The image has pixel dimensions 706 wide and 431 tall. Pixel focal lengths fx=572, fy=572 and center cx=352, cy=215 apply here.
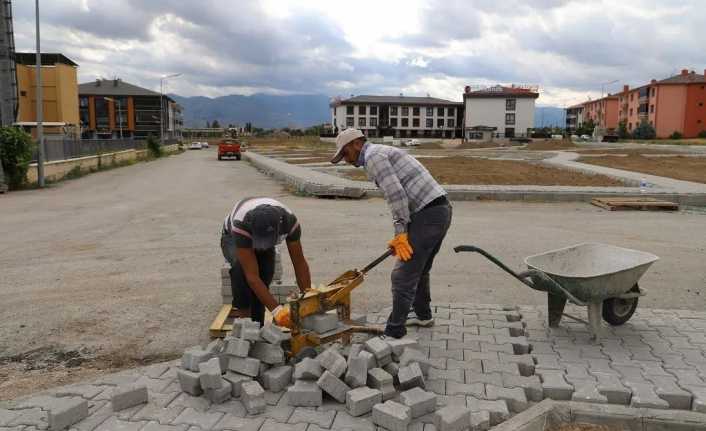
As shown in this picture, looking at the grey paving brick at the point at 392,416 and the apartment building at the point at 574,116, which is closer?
the grey paving brick at the point at 392,416

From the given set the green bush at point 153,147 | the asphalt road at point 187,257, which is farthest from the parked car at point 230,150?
the asphalt road at point 187,257

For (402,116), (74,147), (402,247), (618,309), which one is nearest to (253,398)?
(402,247)

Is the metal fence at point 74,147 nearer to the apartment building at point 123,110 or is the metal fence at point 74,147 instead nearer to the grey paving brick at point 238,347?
the grey paving brick at point 238,347

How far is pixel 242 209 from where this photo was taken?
4.05 m

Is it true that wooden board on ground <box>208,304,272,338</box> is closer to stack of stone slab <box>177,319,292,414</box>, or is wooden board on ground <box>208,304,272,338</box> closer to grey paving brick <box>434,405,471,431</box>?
stack of stone slab <box>177,319,292,414</box>

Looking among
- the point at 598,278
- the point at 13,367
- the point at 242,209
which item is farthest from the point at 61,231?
the point at 598,278

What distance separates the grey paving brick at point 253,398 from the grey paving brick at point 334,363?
1.35ft

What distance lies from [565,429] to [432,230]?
1.60 meters

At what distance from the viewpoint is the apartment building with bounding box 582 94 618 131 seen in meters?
111

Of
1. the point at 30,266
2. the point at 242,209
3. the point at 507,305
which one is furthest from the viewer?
the point at 30,266

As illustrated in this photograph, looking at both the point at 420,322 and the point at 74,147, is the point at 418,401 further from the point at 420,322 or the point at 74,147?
the point at 74,147

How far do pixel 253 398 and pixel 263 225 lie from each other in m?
1.12

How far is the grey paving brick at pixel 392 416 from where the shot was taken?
3133mm

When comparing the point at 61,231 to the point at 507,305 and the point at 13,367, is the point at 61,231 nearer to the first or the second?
the point at 13,367
